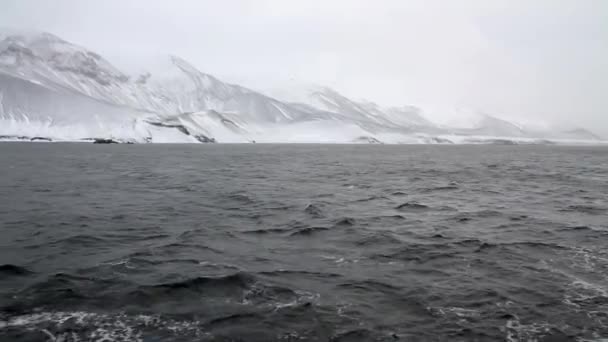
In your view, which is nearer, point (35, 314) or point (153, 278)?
point (35, 314)

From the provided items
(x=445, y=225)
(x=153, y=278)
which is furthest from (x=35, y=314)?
(x=445, y=225)

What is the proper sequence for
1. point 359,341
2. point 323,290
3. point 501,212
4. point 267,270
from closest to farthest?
point 359,341 → point 323,290 → point 267,270 → point 501,212

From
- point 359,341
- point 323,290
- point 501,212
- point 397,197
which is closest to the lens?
point 359,341

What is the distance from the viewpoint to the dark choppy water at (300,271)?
35.0 ft

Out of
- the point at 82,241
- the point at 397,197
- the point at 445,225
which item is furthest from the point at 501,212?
the point at 82,241

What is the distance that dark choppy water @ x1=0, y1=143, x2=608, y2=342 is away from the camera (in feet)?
35.0

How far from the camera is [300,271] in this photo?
14719mm

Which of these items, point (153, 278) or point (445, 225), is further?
point (445, 225)

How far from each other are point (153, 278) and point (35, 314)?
3366mm

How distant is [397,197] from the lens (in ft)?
107

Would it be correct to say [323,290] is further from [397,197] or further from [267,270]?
[397,197]

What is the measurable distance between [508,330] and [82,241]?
16020mm

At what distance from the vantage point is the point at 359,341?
998 cm

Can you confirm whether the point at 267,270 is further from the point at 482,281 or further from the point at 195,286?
the point at 482,281
